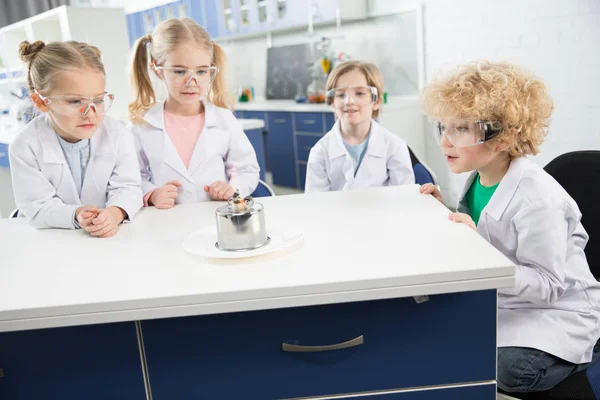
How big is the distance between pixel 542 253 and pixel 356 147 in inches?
46.0

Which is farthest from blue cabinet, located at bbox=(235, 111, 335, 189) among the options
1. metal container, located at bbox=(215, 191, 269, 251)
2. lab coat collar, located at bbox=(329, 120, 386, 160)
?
metal container, located at bbox=(215, 191, 269, 251)

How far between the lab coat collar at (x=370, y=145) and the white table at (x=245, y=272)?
0.91m

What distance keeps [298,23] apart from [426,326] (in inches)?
178

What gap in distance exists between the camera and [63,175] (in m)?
1.49

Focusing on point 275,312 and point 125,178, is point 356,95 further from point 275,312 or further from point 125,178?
point 275,312

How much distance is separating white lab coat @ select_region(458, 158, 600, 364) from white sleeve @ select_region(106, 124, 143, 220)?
2.82 feet

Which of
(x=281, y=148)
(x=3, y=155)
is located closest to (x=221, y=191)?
(x=3, y=155)

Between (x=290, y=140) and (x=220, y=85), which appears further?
(x=290, y=140)

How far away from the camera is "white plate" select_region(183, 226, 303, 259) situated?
3.36 ft

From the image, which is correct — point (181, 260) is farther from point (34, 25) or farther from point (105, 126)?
point (34, 25)

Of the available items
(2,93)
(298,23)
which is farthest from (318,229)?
(2,93)

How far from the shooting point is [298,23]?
5.11 meters

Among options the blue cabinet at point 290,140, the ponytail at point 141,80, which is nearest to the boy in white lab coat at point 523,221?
the ponytail at point 141,80

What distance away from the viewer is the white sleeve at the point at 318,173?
221 cm
